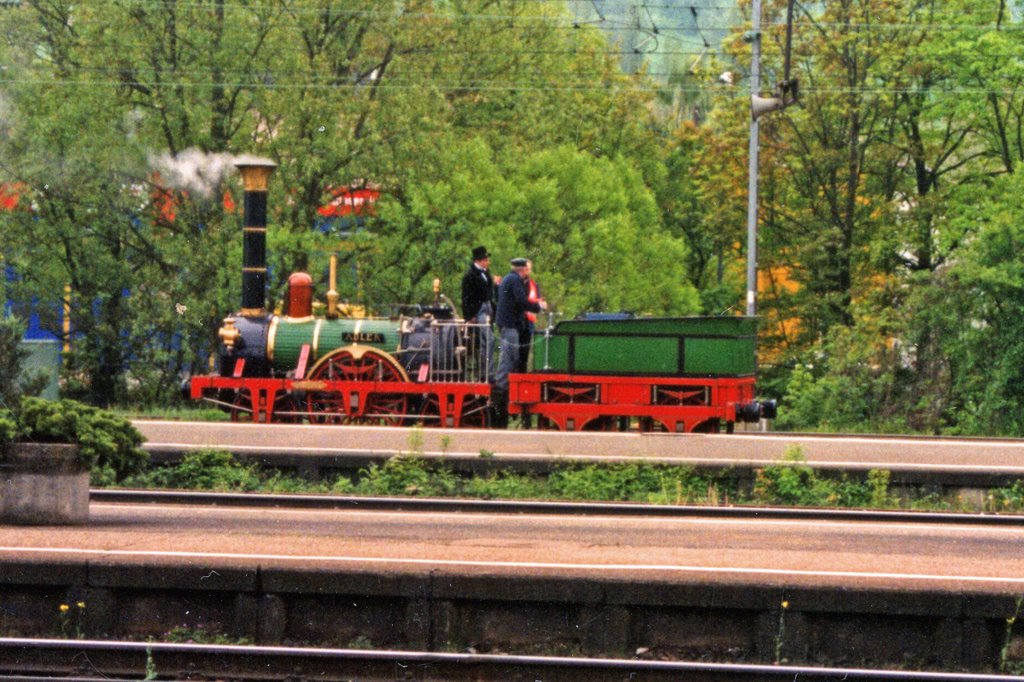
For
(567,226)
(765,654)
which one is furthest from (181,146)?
(765,654)

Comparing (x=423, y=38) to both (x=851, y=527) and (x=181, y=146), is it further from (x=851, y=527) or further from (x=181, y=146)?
(x=851, y=527)

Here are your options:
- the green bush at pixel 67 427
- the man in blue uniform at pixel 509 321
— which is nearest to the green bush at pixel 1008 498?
the man in blue uniform at pixel 509 321

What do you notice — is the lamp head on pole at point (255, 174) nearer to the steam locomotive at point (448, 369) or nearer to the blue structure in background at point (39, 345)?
the steam locomotive at point (448, 369)

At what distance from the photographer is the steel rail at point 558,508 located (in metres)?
16.2

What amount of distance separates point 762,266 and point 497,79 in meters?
8.84

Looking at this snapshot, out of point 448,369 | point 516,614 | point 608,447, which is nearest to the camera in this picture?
point 516,614

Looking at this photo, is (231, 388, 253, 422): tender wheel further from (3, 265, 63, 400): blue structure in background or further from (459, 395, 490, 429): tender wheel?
(3, 265, 63, 400): blue structure in background

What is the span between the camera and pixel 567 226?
38438 millimetres

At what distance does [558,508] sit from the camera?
16.4 metres

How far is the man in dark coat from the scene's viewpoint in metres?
A: 23.0

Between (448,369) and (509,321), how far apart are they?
1.71 meters

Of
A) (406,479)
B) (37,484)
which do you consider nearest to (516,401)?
(406,479)

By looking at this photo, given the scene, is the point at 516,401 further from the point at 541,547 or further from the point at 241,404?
the point at 541,547

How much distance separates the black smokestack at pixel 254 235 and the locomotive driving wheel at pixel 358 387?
5.28ft
